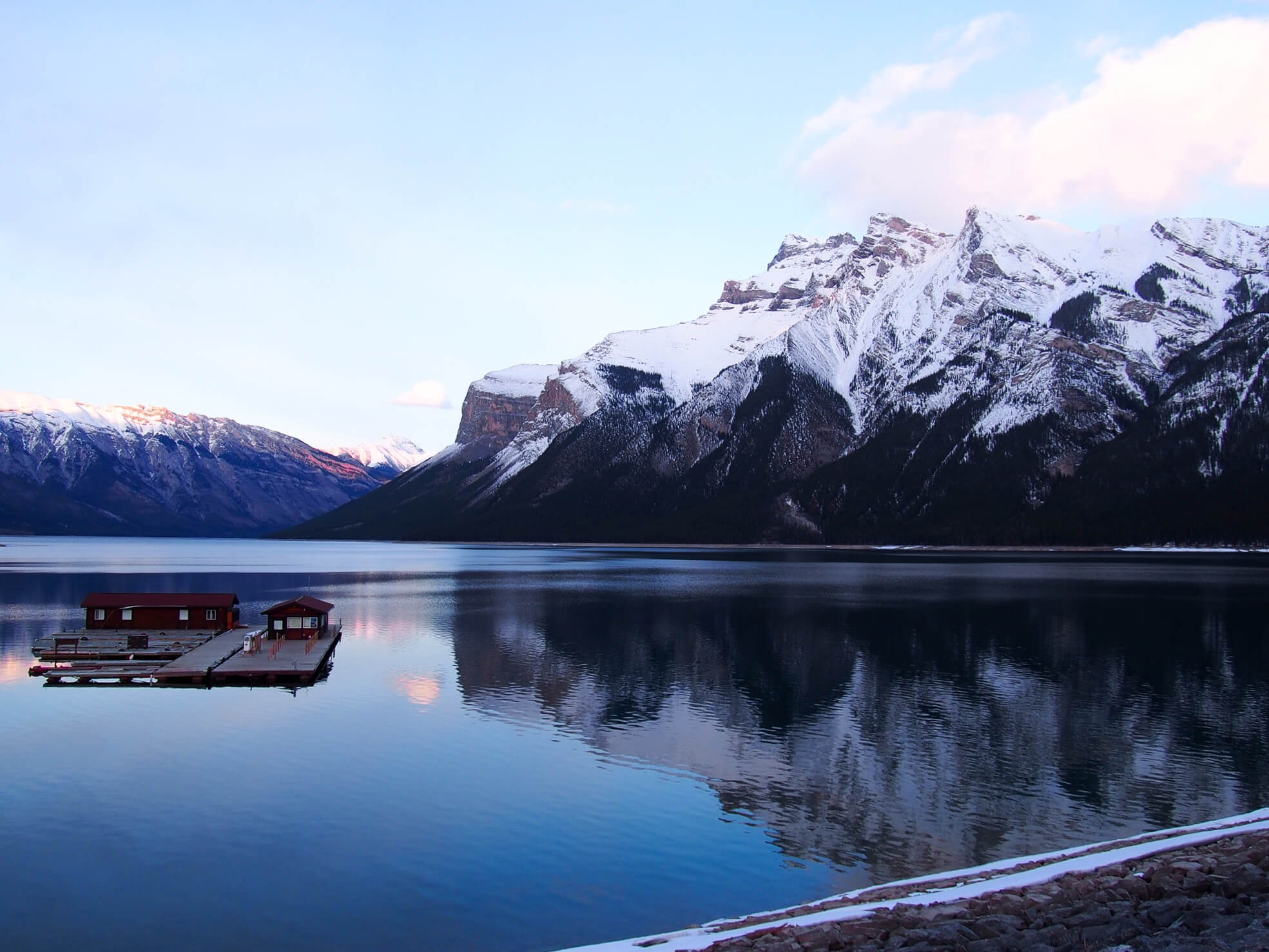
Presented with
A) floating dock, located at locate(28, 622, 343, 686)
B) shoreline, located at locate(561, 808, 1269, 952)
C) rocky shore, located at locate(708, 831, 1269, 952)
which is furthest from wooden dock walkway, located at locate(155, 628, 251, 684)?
rocky shore, located at locate(708, 831, 1269, 952)

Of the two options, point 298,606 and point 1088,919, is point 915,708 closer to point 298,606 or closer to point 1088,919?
point 1088,919

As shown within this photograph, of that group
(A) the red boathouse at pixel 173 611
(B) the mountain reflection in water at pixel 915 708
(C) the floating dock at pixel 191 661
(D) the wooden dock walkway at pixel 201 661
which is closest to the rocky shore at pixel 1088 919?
(B) the mountain reflection in water at pixel 915 708

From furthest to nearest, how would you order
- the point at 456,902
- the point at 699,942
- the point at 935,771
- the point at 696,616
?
the point at 696,616
the point at 935,771
the point at 456,902
the point at 699,942

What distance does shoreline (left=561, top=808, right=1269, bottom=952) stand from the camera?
18.2 meters

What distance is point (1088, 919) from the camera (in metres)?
18.3

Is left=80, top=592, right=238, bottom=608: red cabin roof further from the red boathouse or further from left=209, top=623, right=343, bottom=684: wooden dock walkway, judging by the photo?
left=209, top=623, right=343, bottom=684: wooden dock walkway

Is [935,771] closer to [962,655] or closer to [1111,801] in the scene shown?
[1111,801]

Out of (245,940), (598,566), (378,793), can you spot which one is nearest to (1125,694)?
(378,793)

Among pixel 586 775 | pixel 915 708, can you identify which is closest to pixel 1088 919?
pixel 586 775

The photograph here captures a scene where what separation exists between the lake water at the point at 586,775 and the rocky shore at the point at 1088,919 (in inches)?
187

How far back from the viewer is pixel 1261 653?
6444 centimetres

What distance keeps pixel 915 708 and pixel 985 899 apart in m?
27.5

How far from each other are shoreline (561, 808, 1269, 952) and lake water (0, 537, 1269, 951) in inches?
81.4

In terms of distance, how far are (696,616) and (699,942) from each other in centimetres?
6933
